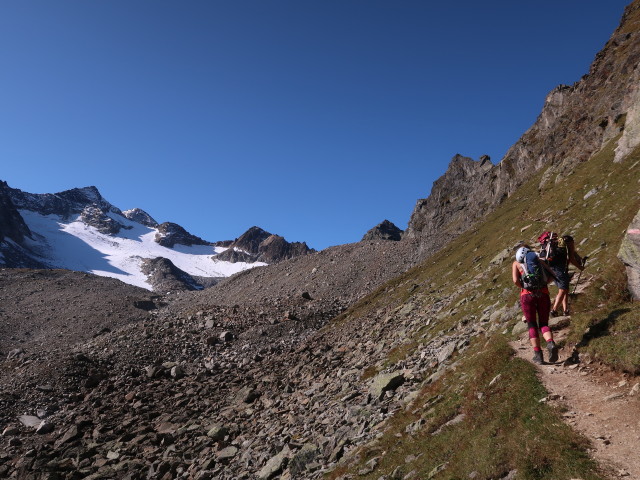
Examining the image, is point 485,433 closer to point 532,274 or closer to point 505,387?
point 505,387

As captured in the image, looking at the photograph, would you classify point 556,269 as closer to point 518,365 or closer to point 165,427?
point 518,365

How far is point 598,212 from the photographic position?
24062 millimetres

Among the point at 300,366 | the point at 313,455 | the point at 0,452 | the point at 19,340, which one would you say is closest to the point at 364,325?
the point at 300,366

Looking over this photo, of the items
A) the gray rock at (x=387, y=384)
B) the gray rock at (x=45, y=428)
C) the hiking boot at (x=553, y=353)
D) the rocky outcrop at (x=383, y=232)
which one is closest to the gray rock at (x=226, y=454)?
the gray rock at (x=387, y=384)

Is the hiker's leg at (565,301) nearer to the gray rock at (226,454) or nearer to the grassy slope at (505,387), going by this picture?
the grassy slope at (505,387)

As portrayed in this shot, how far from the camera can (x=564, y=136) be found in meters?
59.0

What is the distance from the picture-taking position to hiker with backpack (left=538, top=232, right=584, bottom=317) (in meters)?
14.5

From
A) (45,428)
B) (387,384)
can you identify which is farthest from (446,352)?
(45,428)

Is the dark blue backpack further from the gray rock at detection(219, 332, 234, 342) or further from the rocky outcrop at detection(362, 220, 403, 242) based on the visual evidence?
the rocky outcrop at detection(362, 220, 403, 242)

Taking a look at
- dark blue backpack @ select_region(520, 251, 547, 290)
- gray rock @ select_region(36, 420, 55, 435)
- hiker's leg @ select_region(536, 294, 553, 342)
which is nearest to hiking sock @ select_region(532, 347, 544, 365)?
hiker's leg @ select_region(536, 294, 553, 342)

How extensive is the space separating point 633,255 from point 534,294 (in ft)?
10.4

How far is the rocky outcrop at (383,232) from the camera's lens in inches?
6216

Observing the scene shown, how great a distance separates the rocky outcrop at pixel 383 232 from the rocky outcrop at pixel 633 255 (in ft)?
468

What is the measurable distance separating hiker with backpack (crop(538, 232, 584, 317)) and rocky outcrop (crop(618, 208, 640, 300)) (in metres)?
1.85
